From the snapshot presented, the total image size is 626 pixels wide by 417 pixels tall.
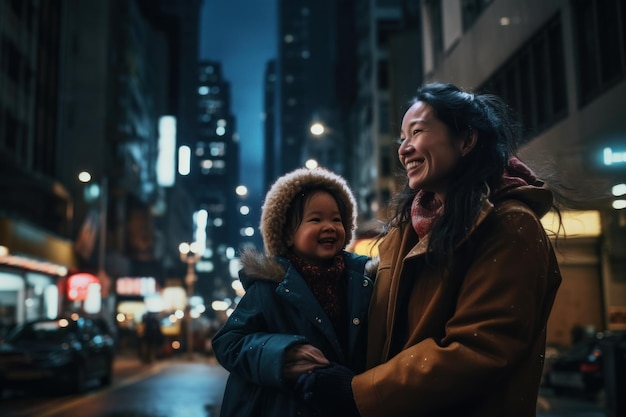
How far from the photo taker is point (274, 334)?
9.07 ft

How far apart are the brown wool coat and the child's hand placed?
0.84 ft

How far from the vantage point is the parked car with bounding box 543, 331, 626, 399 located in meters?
17.3

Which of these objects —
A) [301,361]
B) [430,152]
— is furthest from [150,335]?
[430,152]

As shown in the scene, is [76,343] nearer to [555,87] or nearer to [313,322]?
[555,87]

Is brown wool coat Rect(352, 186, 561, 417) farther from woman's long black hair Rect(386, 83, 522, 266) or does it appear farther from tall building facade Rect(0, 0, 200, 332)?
tall building facade Rect(0, 0, 200, 332)

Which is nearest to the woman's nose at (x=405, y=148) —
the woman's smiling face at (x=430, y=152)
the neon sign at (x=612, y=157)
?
the woman's smiling face at (x=430, y=152)

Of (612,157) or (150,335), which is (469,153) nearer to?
(612,157)

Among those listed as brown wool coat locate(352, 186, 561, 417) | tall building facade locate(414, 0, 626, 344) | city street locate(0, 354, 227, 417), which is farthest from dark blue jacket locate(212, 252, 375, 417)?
city street locate(0, 354, 227, 417)

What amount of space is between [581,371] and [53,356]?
461 inches

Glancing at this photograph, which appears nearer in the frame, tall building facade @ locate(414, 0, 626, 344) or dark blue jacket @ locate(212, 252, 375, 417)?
dark blue jacket @ locate(212, 252, 375, 417)

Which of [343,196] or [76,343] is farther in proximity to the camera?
[76,343]

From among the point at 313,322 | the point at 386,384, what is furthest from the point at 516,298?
the point at 313,322

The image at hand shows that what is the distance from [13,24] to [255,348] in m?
40.7

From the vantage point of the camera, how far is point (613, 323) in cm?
2302
